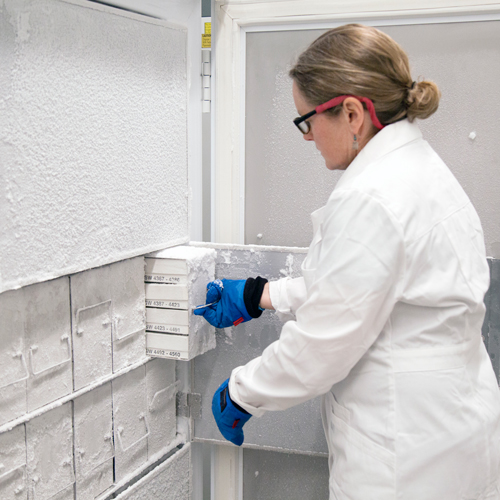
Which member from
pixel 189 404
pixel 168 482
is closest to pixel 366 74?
pixel 189 404

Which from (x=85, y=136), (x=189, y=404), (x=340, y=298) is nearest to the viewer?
(x=340, y=298)

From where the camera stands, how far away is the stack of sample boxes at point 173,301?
4.76 ft

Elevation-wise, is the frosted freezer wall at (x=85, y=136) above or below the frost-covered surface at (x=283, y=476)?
above

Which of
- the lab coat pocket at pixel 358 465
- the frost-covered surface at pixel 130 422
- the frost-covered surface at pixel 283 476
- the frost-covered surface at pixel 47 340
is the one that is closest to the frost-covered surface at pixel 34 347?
the frost-covered surface at pixel 47 340

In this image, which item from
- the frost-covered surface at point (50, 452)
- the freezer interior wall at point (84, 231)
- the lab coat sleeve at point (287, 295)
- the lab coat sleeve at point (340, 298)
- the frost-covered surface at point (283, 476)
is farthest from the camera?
the frost-covered surface at point (283, 476)

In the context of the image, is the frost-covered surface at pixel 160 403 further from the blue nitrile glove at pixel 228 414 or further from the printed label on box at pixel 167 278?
the blue nitrile glove at pixel 228 414

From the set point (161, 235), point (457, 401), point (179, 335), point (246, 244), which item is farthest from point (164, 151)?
point (457, 401)

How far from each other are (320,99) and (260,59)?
22.3 inches

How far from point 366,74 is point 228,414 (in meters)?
0.74

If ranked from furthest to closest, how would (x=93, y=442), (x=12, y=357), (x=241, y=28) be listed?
(x=241, y=28) → (x=93, y=442) → (x=12, y=357)

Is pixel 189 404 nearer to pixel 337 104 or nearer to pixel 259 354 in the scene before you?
pixel 259 354

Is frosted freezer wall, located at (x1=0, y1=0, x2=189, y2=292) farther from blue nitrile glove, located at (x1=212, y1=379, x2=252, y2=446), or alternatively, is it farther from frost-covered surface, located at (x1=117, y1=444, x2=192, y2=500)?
frost-covered surface, located at (x1=117, y1=444, x2=192, y2=500)

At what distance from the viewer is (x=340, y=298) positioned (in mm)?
953

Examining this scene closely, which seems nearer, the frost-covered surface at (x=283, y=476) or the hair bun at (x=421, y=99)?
the hair bun at (x=421, y=99)
